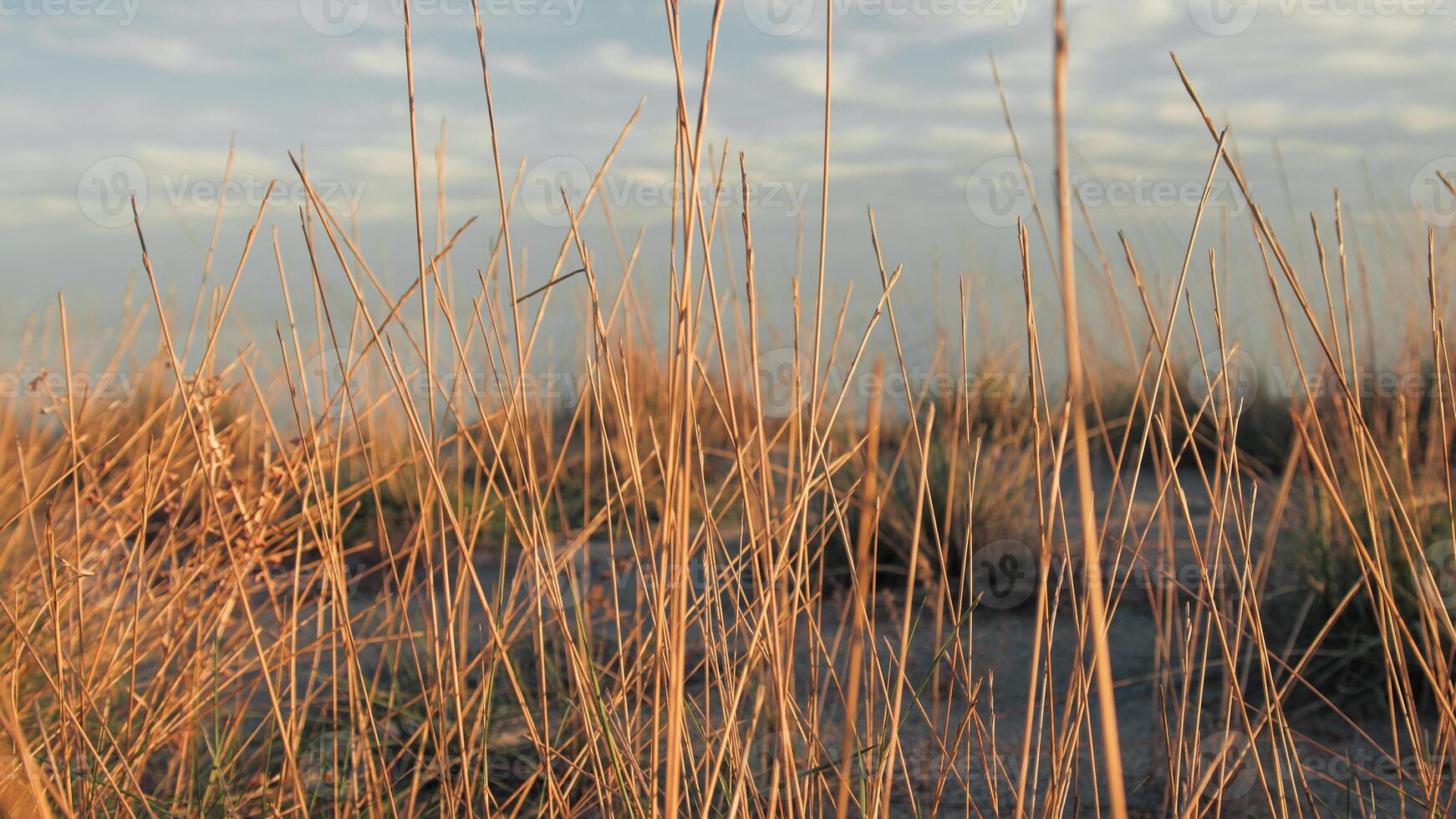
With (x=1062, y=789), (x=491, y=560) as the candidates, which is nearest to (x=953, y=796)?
(x=1062, y=789)

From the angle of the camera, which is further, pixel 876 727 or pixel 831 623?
pixel 831 623

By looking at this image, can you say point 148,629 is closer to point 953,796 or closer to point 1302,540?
point 953,796

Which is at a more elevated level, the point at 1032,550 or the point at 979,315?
the point at 979,315

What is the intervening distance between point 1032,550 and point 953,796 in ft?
4.90

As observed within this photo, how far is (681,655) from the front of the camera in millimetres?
636

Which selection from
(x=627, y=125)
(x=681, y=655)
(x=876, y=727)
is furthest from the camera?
(x=876, y=727)

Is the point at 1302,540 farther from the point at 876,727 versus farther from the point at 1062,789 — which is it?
the point at 1062,789

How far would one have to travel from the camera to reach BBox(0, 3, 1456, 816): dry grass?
834 millimetres

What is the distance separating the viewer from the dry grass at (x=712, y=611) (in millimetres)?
834

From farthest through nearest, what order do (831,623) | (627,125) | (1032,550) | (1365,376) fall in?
(1365,376), (1032,550), (831,623), (627,125)

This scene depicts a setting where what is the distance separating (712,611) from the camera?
183 cm

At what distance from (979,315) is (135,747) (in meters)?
3.82

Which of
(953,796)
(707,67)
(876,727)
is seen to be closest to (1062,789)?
(707,67)

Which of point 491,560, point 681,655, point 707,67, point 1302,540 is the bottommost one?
point 491,560
